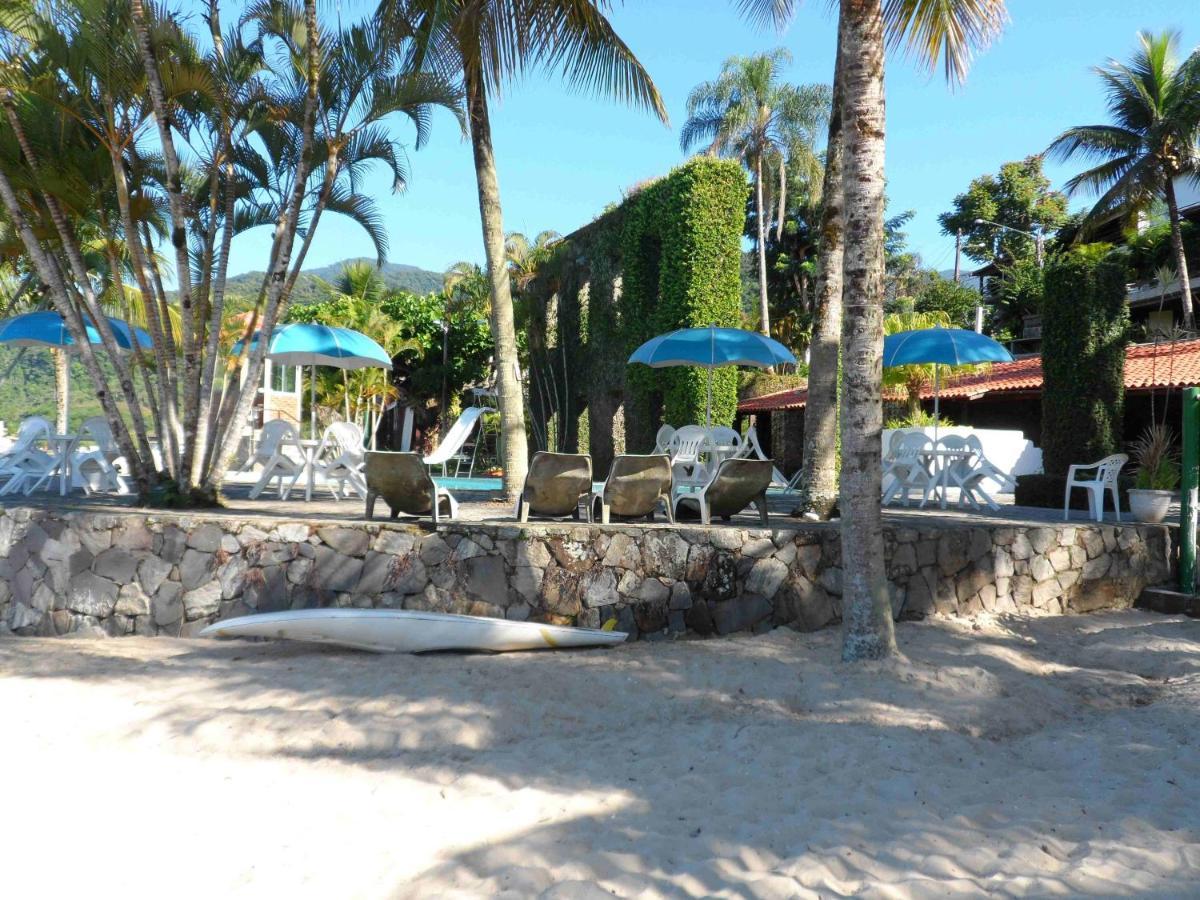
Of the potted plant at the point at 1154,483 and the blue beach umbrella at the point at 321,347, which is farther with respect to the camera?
the blue beach umbrella at the point at 321,347

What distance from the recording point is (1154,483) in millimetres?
8492

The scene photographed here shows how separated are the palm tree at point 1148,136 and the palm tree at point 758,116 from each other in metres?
9.26

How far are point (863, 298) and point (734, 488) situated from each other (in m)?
2.15

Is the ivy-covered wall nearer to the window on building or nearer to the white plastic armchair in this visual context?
the window on building

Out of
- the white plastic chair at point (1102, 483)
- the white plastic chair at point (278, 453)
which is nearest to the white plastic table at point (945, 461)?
the white plastic chair at point (1102, 483)

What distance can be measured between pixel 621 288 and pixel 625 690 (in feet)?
50.4

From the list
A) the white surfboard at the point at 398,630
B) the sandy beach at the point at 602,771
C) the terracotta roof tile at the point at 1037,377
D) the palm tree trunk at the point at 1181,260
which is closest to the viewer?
the sandy beach at the point at 602,771

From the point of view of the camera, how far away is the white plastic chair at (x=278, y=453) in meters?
9.00

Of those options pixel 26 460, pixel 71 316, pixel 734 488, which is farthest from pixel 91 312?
pixel 734 488

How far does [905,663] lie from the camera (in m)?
5.28

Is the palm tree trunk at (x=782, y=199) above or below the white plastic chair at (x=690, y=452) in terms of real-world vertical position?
above

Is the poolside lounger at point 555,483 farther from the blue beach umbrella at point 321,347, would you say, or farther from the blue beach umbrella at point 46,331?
the blue beach umbrella at point 46,331

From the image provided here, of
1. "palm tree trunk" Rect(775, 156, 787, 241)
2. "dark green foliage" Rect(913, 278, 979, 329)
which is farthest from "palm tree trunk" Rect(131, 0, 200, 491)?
"dark green foliage" Rect(913, 278, 979, 329)

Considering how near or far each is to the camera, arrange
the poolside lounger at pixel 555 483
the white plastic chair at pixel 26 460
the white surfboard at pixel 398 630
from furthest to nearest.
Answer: the white plastic chair at pixel 26 460 → the poolside lounger at pixel 555 483 → the white surfboard at pixel 398 630
